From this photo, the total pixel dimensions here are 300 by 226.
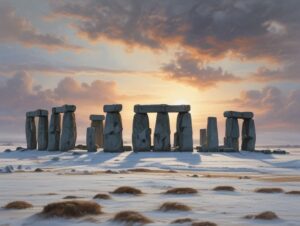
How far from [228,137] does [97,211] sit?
30917 mm

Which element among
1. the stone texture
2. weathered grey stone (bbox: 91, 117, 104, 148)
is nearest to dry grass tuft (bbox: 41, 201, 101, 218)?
the stone texture

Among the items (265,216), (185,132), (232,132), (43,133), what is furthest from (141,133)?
(265,216)

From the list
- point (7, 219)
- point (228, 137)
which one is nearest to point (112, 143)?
point (228, 137)

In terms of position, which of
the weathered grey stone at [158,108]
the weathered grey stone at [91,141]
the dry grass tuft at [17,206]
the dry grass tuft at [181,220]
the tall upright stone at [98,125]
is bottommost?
the dry grass tuft at [181,220]

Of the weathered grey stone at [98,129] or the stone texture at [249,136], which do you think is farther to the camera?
the weathered grey stone at [98,129]

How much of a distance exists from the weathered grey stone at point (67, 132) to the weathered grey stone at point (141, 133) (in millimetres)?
5637

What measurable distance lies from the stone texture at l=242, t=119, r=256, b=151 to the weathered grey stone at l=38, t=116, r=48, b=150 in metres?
16.0

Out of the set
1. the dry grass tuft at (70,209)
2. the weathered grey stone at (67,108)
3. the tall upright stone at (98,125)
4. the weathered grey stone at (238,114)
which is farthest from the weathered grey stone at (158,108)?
the dry grass tuft at (70,209)

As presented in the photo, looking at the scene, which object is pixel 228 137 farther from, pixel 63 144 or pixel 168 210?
pixel 168 210

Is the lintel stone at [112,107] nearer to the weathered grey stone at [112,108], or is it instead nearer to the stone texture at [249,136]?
the weathered grey stone at [112,108]

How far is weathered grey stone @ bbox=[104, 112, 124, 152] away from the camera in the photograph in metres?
33.4

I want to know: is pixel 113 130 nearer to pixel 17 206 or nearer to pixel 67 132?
pixel 67 132

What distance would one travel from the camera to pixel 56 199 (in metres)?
9.73

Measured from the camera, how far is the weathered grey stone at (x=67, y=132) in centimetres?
3659
